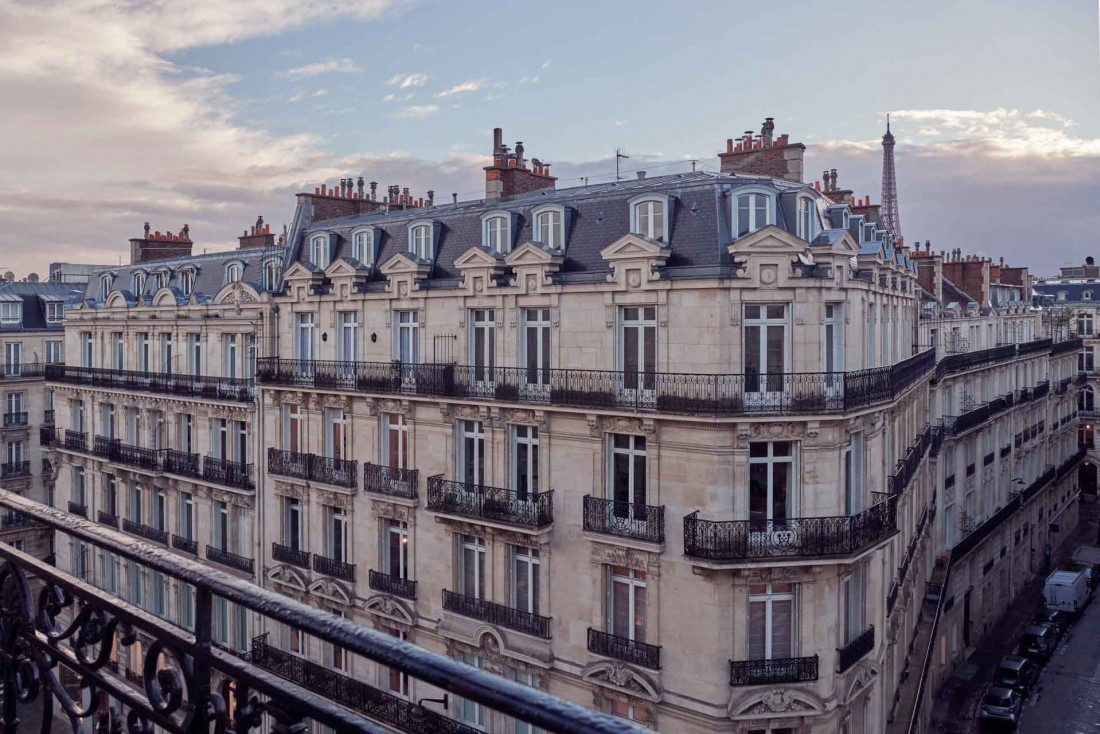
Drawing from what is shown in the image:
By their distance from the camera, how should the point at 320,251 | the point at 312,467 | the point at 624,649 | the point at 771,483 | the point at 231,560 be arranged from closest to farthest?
the point at 771,483, the point at 624,649, the point at 312,467, the point at 320,251, the point at 231,560

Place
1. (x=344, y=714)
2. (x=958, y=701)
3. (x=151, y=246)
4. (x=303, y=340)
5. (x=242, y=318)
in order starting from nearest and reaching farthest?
(x=344, y=714), (x=303, y=340), (x=242, y=318), (x=958, y=701), (x=151, y=246)

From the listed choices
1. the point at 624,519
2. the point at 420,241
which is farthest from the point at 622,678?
the point at 420,241

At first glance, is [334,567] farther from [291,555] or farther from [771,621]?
[771,621]

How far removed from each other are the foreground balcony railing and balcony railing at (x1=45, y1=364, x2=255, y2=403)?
27.5m

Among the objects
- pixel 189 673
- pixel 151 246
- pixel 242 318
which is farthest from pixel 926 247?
pixel 189 673

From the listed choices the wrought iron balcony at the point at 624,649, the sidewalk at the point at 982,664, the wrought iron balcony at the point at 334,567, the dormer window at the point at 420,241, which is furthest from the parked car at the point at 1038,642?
the dormer window at the point at 420,241

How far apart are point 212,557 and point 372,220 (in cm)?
1410

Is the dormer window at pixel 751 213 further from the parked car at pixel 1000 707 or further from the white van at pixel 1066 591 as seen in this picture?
the white van at pixel 1066 591

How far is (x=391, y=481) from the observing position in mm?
26750

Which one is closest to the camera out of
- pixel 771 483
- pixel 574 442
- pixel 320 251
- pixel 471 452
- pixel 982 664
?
pixel 771 483

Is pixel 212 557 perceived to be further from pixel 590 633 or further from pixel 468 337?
pixel 590 633

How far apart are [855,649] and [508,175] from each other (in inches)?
713

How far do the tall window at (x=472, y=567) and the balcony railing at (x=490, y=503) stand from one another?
3.45 feet

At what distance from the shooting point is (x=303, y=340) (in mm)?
30156
